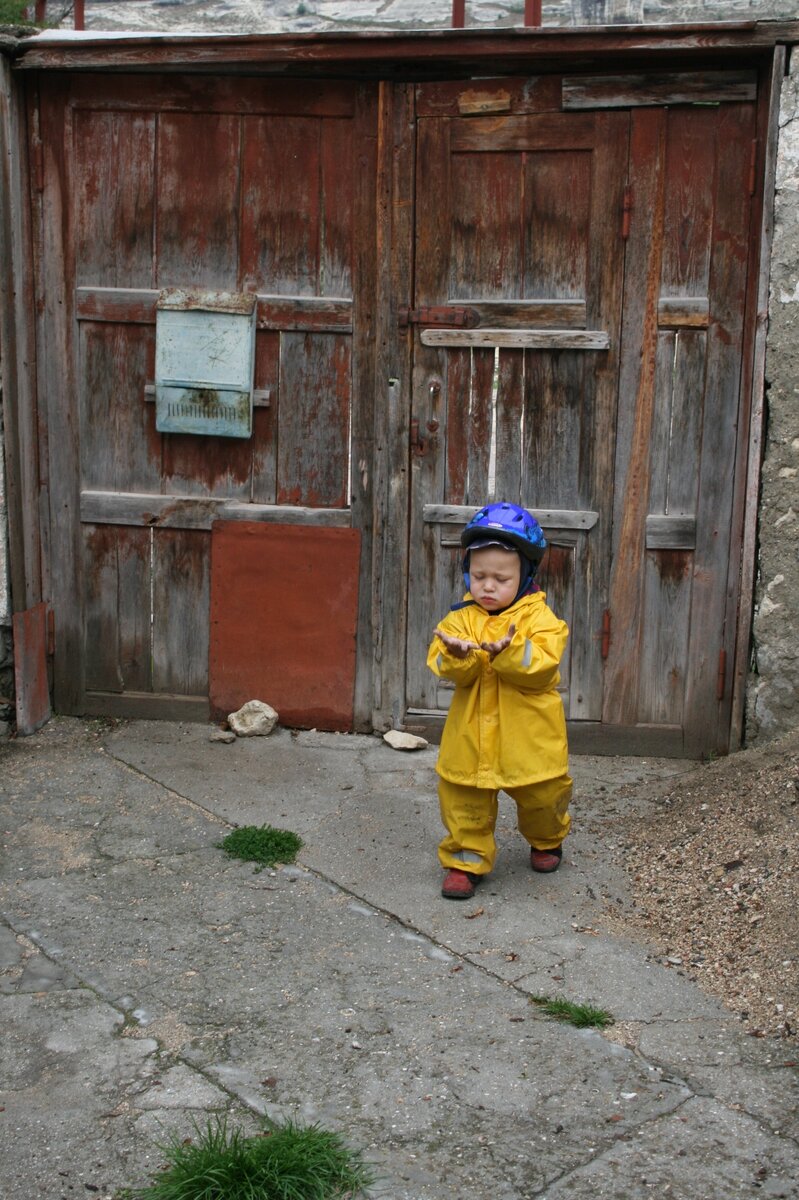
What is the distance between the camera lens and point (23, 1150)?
9.75 feet

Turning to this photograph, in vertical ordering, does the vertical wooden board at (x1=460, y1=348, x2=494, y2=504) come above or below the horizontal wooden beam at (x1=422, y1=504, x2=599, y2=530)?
above

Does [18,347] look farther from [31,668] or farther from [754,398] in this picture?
[754,398]

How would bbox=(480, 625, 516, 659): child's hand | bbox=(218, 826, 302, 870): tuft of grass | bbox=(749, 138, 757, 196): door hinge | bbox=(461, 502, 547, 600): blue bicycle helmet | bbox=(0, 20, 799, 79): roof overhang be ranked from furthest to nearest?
1. bbox=(749, 138, 757, 196): door hinge
2. bbox=(0, 20, 799, 79): roof overhang
3. bbox=(218, 826, 302, 870): tuft of grass
4. bbox=(461, 502, 547, 600): blue bicycle helmet
5. bbox=(480, 625, 516, 659): child's hand

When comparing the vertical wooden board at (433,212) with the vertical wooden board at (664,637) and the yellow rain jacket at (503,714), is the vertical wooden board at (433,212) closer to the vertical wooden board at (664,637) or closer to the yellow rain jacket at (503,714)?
the vertical wooden board at (664,637)

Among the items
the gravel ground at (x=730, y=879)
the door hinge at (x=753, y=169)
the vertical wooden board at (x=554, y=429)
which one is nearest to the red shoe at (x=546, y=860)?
the gravel ground at (x=730, y=879)

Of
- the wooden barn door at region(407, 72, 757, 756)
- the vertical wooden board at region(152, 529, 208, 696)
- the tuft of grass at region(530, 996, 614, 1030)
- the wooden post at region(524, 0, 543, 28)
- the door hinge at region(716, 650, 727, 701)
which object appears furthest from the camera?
the wooden post at region(524, 0, 543, 28)

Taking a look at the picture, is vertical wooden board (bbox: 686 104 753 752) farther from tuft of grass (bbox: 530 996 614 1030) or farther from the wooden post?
tuft of grass (bbox: 530 996 614 1030)

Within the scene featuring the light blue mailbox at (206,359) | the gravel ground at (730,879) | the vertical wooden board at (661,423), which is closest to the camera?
the gravel ground at (730,879)

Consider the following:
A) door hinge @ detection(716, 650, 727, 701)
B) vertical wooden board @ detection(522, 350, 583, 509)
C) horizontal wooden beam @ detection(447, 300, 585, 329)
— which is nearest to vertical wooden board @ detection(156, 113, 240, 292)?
horizontal wooden beam @ detection(447, 300, 585, 329)

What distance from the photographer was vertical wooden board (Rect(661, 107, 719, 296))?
203 inches

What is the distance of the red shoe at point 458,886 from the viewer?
14.0 ft

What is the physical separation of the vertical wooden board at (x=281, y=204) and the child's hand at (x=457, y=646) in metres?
2.18

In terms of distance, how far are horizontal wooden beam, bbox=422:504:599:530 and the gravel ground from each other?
1134mm

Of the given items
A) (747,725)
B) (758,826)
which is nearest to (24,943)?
(758,826)
